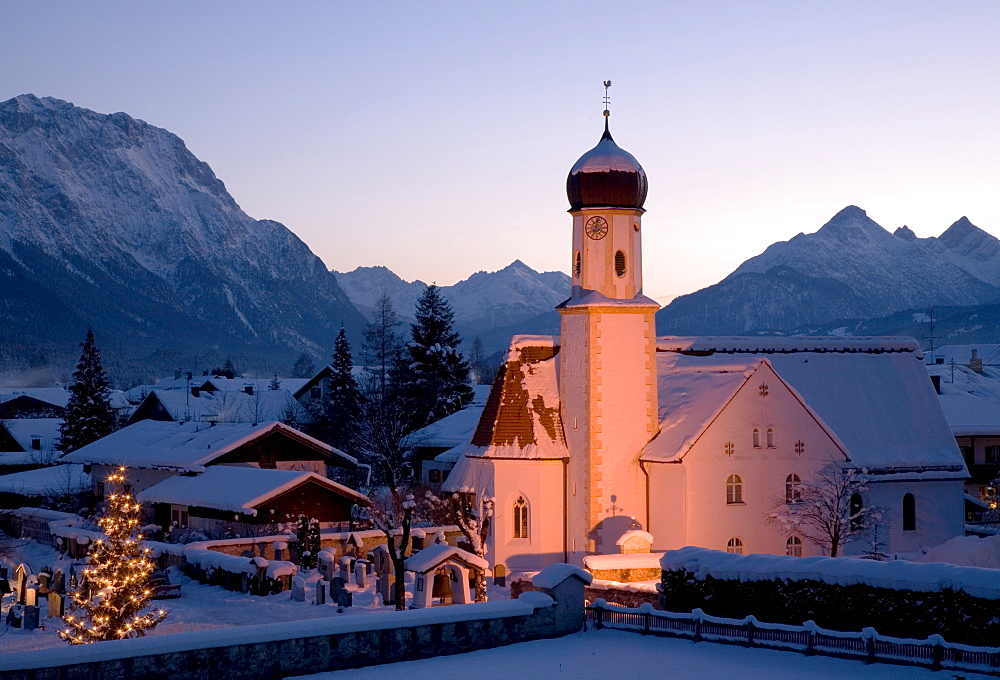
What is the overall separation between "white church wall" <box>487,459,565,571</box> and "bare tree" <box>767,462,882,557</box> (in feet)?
26.2

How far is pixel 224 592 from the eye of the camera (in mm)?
39688

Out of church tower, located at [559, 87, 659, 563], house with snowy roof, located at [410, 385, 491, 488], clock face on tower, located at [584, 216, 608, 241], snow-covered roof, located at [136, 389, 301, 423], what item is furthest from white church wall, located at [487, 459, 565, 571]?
snow-covered roof, located at [136, 389, 301, 423]

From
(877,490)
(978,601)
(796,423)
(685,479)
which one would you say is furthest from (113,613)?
(877,490)

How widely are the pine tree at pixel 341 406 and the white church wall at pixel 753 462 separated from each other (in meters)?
36.6

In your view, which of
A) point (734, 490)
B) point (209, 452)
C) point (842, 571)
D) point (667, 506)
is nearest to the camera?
point (842, 571)

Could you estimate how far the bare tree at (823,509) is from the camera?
1752 inches

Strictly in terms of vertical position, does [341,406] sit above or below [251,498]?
above

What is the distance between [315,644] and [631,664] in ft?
A: 19.8

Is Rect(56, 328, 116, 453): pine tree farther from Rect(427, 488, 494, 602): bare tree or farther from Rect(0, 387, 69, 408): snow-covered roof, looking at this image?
Rect(0, 387, 69, 408): snow-covered roof

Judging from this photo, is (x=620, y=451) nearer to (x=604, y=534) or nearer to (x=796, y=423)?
(x=604, y=534)

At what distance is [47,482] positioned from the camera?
7269 cm

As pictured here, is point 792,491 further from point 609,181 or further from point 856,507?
point 609,181

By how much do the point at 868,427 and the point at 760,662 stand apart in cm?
2844

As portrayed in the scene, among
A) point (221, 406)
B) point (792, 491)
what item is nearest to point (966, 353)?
point (221, 406)
